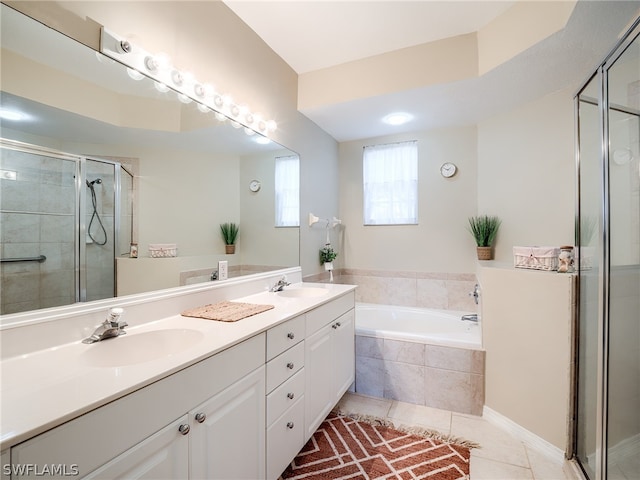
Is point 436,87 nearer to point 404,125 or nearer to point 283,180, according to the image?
point 404,125

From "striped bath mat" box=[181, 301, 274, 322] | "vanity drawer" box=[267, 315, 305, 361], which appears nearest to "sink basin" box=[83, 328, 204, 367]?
"striped bath mat" box=[181, 301, 274, 322]

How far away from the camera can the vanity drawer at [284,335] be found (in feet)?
4.29

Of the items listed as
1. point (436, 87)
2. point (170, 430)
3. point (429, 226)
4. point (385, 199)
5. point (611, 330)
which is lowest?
point (170, 430)

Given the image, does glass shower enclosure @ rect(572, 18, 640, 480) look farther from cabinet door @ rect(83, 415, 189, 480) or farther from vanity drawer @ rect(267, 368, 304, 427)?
cabinet door @ rect(83, 415, 189, 480)

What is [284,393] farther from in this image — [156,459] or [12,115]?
[12,115]

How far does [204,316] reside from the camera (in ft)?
4.61

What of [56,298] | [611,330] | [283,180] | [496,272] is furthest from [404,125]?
[56,298]

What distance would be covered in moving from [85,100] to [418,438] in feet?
8.06

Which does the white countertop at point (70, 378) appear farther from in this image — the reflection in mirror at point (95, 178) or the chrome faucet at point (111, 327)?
the reflection in mirror at point (95, 178)

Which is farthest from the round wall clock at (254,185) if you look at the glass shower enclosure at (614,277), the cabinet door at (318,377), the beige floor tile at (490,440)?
the beige floor tile at (490,440)

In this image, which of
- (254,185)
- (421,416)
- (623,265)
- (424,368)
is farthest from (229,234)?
(623,265)

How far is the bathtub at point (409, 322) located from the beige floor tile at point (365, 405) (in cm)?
49

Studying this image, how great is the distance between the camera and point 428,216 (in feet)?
10.2

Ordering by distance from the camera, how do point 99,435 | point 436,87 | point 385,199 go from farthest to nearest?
point 385,199
point 436,87
point 99,435
